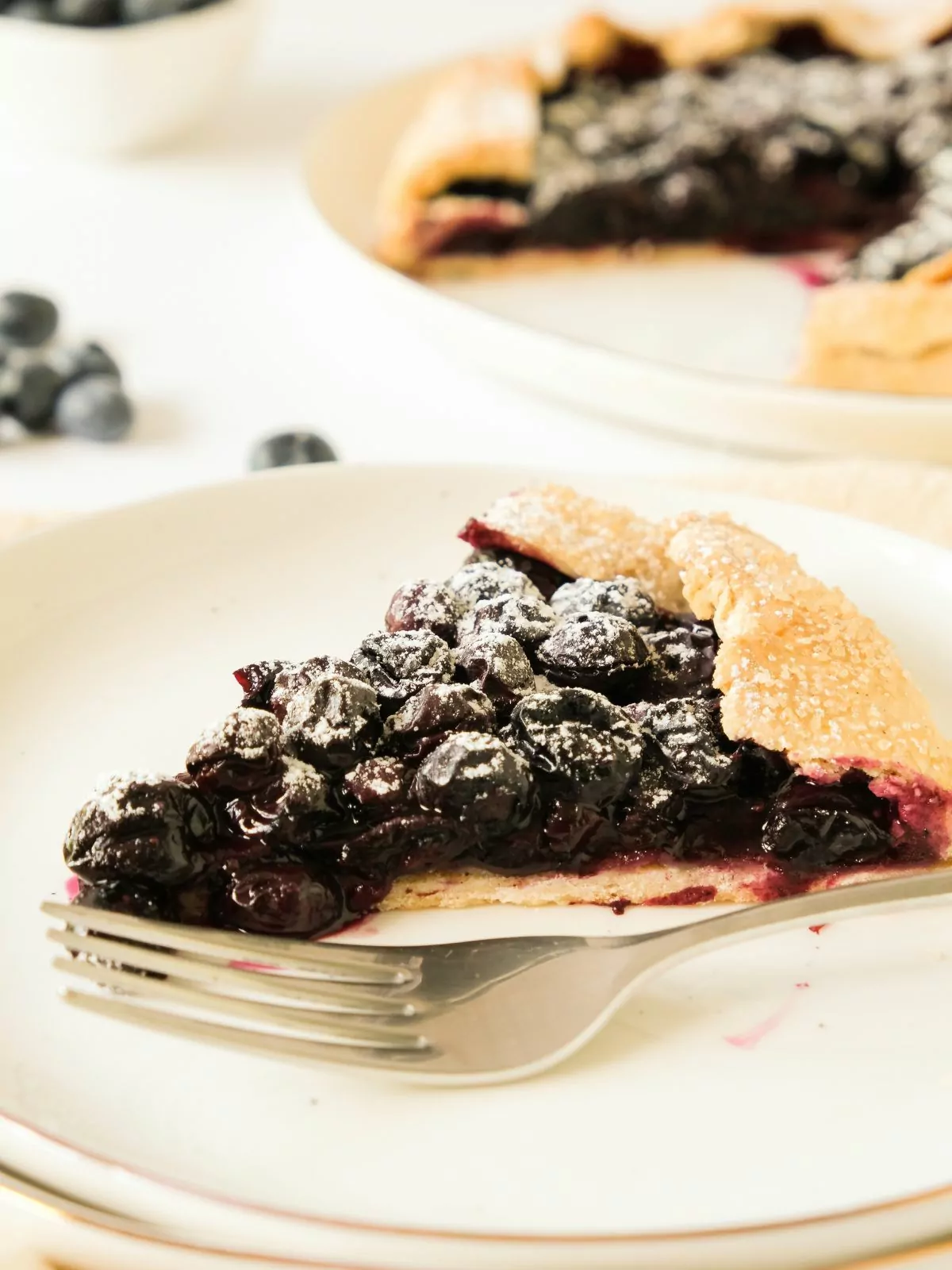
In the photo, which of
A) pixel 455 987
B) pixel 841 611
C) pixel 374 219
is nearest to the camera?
pixel 455 987

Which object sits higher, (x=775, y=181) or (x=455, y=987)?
(x=775, y=181)

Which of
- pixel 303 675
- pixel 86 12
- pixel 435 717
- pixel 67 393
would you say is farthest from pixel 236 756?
pixel 86 12

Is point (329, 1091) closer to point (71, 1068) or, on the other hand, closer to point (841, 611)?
point (71, 1068)

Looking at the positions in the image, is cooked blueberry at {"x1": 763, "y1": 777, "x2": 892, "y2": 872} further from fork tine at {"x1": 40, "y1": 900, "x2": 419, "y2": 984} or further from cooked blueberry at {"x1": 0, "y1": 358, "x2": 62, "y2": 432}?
cooked blueberry at {"x1": 0, "y1": 358, "x2": 62, "y2": 432}

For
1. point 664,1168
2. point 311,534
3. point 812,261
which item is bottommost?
point 664,1168

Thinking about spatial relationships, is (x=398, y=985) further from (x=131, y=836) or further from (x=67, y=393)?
(x=67, y=393)

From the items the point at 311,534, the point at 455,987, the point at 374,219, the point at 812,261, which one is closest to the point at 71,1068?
the point at 455,987

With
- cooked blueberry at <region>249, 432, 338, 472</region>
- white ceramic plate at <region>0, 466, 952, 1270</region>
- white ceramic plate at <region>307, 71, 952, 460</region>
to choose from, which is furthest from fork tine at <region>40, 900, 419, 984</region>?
white ceramic plate at <region>307, 71, 952, 460</region>
